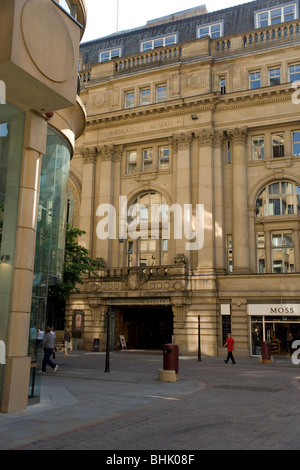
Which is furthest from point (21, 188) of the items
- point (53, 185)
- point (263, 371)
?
point (263, 371)

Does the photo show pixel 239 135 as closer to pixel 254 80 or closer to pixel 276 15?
pixel 254 80

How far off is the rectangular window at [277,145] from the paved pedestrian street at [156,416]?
19.1 meters

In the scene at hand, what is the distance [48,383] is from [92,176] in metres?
23.9

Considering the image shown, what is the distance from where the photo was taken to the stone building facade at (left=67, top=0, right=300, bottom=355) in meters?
29.7

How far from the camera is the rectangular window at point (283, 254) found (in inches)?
1174

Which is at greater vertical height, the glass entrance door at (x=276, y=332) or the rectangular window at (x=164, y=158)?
the rectangular window at (x=164, y=158)

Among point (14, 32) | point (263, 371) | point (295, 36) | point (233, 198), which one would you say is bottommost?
point (263, 371)

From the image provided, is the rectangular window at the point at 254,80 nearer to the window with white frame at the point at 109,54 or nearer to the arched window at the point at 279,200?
the arched window at the point at 279,200

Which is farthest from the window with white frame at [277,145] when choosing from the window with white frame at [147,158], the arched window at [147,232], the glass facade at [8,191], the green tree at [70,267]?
the glass facade at [8,191]

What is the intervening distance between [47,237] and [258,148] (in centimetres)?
2400

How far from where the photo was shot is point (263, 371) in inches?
793

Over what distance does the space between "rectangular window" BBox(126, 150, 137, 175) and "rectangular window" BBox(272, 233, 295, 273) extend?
1274cm
